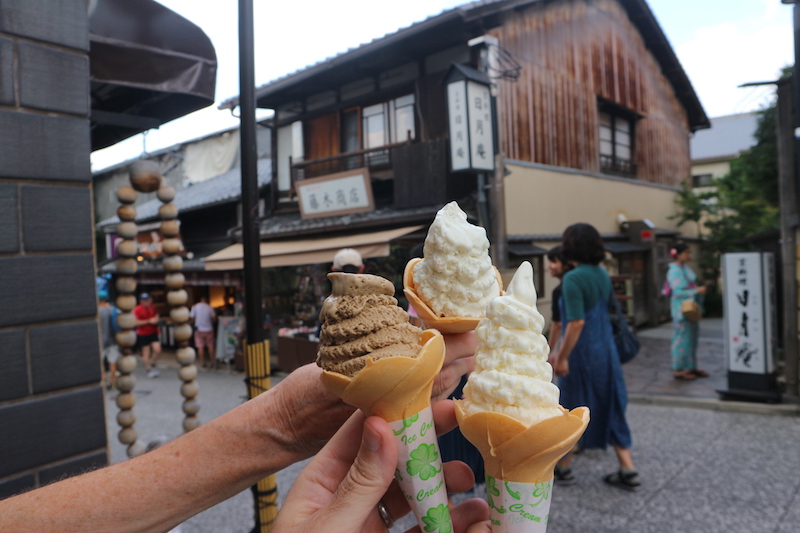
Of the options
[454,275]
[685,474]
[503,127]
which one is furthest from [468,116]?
[454,275]

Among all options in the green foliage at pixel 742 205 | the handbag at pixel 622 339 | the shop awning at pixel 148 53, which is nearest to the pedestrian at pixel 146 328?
the shop awning at pixel 148 53

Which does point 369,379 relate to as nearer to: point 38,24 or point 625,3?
point 38,24

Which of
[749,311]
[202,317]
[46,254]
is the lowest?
[202,317]

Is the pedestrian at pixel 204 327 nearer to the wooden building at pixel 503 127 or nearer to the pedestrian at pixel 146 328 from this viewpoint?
the pedestrian at pixel 146 328

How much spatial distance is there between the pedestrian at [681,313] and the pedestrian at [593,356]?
4.25 m

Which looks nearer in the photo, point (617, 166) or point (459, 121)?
point (459, 121)

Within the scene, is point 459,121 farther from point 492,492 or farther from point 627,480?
point 492,492

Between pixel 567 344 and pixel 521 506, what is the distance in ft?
11.2

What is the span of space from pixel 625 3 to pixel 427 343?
17.6m

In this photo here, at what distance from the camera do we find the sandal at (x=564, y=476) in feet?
15.6

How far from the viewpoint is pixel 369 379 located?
124 centimetres

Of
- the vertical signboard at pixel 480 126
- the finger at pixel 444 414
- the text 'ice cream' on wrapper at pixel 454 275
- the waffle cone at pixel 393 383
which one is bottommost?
the finger at pixel 444 414

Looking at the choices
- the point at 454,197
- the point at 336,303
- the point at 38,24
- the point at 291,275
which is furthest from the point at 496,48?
the point at 336,303

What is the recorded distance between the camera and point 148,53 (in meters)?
2.94
